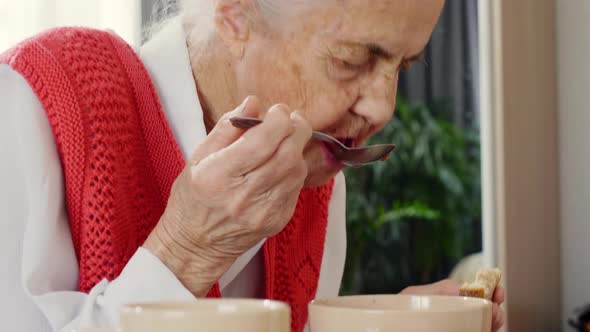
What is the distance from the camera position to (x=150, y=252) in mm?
849

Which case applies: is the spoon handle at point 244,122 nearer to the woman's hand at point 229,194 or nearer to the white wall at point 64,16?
the woman's hand at point 229,194

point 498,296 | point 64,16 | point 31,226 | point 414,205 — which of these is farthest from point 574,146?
point 31,226

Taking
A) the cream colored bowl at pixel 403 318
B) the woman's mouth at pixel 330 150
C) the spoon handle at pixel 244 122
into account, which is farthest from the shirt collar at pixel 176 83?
the cream colored bowl at pixel 403 318

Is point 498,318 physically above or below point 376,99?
below

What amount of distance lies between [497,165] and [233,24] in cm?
147

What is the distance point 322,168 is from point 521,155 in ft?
4.87

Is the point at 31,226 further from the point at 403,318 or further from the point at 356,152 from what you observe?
the point at 403,318

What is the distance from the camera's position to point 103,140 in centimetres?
99

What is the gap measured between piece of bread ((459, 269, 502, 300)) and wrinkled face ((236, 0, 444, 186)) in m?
0.27

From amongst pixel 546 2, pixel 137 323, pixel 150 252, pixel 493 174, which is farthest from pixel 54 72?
pixel 546 2

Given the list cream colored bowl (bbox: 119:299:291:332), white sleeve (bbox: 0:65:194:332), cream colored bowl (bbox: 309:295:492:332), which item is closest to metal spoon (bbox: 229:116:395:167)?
white sleeve (bbox: 0:65:194:332)

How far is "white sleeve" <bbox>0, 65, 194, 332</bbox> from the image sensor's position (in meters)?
0.90

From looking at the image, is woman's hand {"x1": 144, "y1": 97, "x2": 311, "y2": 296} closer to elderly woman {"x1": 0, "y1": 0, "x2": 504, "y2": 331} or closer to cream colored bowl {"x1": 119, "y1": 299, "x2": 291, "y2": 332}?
elderly woman {"x1": 0, "y1": 0, "x2": 504, "y2": 331}

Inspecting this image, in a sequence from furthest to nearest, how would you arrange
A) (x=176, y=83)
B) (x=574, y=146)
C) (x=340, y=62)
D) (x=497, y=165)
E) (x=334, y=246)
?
(x=574, y=146) < (x=497, y=165) < (x=334, y=246) < (x=176, y=83) < (x=340, y=62)
